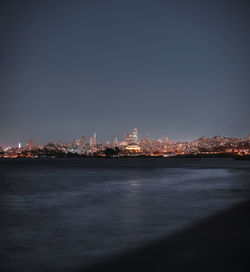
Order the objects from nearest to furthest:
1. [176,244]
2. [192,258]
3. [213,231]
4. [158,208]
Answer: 1. [192,258]
2. [176,244]
3. [213,231]
4. [158,208]

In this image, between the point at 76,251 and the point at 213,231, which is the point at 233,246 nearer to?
the point at 213,231

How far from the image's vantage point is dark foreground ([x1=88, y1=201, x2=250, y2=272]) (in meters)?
8.41

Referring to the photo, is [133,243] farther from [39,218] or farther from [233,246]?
[39,218]

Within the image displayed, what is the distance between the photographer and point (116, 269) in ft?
27.4

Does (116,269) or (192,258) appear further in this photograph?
(192,258)

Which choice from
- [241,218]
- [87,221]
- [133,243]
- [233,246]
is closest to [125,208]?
[87,221]

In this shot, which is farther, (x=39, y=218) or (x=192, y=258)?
(x=39, y=218)

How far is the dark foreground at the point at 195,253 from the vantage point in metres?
8.41

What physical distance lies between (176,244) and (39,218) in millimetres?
8170

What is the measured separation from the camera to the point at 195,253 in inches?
376

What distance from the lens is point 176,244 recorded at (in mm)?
10875

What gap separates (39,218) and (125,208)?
5.59 metres

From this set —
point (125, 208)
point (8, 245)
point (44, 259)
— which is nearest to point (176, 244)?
point (44, 259)

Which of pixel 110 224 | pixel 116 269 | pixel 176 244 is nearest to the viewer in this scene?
pixel 116 269
